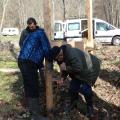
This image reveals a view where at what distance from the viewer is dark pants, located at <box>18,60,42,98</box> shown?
8.09 metres

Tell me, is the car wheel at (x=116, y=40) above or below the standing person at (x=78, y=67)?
below

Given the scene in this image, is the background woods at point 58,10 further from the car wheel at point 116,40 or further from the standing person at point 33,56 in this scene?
the standing person at point 33,56

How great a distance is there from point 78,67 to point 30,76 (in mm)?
1062

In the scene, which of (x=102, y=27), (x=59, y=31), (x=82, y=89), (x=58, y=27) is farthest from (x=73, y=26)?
(x=82, y=89)

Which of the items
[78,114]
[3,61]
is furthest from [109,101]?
[3,61]

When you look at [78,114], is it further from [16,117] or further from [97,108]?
[16,117]

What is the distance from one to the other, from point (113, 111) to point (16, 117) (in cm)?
210

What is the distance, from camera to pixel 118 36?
28.7m

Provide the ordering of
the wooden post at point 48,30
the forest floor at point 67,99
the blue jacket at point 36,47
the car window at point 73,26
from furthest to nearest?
the car window at point 73,26
the forest floor at point 67,99
the wooden post at point 48,30
the blue jacket at point 36,47

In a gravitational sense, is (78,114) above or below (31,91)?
below

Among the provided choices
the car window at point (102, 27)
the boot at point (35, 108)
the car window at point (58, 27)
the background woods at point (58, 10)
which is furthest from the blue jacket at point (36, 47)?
the background woods at point (58, 10)

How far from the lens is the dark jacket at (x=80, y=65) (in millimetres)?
7543

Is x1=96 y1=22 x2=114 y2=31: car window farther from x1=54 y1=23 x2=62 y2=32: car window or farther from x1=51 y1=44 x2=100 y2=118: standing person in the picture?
x1=51 y1=44 x2=100 y2=118: standing person

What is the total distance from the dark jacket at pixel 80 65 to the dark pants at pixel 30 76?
2.45ft
